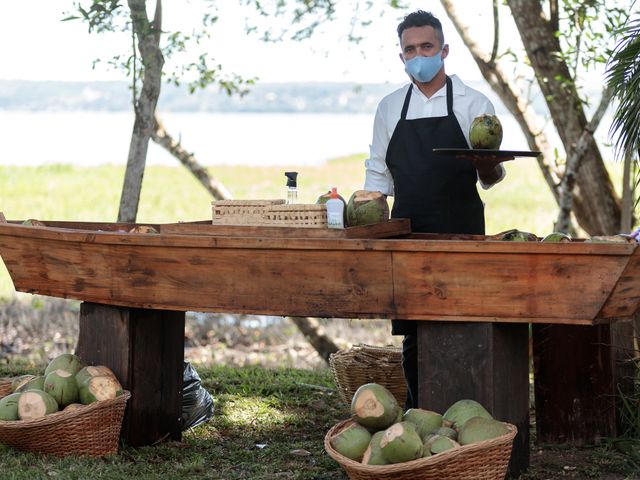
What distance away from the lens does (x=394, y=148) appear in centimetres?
452

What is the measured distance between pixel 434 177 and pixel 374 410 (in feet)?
4.17

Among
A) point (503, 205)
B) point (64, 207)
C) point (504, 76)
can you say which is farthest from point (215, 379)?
point (503, 205)

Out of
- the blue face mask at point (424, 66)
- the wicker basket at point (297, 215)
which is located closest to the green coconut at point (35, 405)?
the wicker basket at point (297, 215)

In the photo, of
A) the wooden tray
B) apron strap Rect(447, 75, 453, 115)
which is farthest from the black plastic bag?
apron strap Rect(447, 75, 453, 115)

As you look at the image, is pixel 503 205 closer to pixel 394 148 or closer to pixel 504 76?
pixel 504 76

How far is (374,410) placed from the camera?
352 centimetres

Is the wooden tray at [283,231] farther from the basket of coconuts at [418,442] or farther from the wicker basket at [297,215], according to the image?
the basket of coconuts at [418,442]

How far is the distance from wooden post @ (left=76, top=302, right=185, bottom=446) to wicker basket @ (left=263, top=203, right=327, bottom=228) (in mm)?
740

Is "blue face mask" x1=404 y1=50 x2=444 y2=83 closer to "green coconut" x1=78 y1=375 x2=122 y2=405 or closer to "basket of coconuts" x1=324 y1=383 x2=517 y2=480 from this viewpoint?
"basket of coconuts" x1=324 y1=383 x2=517 y2=480

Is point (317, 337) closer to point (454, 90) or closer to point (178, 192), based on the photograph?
point (454, 90)

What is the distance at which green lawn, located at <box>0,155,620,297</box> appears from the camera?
50.1 feet

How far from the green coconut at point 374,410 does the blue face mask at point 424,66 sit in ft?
4.71

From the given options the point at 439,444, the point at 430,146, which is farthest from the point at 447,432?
the point at 430,146

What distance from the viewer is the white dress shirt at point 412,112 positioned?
4.43m
